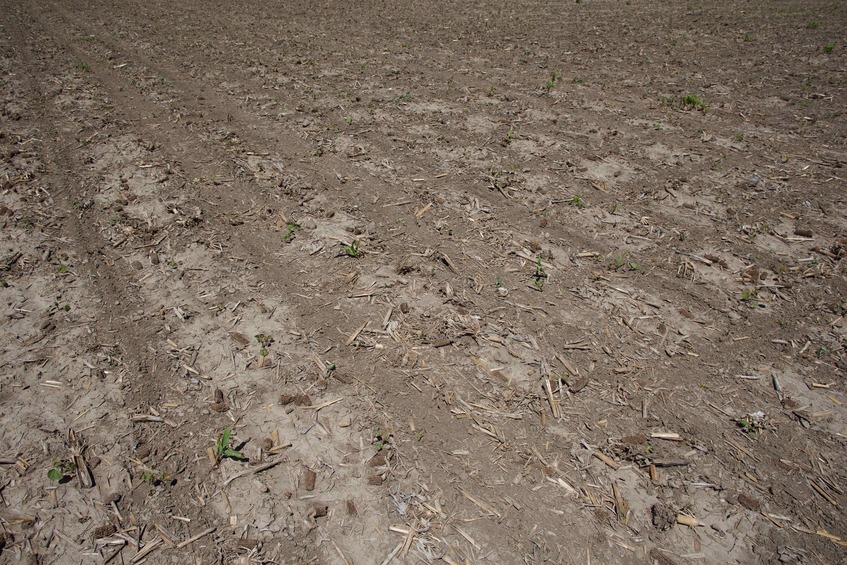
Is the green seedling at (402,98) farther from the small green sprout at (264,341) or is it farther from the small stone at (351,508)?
the small stone at (351,508)

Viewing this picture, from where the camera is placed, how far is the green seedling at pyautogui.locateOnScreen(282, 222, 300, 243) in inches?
199

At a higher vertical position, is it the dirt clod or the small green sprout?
the small green sprout

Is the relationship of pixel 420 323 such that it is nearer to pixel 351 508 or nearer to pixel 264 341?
pixel 264 341

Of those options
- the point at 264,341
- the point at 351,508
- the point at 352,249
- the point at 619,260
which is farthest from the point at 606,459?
the point at 352,249

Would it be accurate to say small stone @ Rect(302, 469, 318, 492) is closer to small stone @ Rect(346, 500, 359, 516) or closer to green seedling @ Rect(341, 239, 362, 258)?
small stone @ Rect(346, 500, 359, 516)

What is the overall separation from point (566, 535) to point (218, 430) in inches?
90.8

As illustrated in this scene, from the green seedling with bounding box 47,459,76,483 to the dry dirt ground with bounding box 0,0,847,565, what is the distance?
0.02 metres

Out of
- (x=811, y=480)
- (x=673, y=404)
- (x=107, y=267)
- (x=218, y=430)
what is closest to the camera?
(x=811, y=480)

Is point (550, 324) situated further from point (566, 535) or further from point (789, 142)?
point (789, 142)

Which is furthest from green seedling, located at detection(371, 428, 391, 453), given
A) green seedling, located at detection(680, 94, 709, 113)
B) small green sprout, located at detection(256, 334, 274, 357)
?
green seedling, located at detection(680, 94, 709, 113)

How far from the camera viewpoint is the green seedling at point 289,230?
5055 millimetres

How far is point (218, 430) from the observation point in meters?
3.35

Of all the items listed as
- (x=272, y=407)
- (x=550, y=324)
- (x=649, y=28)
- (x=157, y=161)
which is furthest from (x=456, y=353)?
(x=649, y=28)

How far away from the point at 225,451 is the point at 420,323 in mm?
1751
